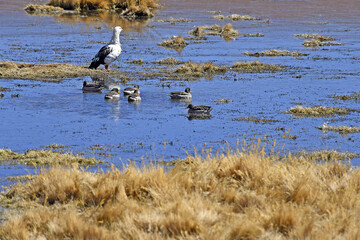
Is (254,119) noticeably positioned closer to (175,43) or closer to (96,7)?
(175,43)

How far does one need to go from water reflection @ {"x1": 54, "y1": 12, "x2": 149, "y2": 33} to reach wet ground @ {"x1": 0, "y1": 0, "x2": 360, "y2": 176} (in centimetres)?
67

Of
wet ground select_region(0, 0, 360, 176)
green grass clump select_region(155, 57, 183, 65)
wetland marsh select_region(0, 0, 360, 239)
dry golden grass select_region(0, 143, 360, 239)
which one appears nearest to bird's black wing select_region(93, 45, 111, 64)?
wetland marsh select_region(0, 0, 360, 239)

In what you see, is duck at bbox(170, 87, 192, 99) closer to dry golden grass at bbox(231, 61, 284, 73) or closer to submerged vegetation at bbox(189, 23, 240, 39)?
dry golden grass at bbox(231, 61, 284, 73)

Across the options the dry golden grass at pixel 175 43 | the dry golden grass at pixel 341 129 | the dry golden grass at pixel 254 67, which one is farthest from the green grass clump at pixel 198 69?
the dry golden grass at pixel 341 129

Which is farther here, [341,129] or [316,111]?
[316,111]

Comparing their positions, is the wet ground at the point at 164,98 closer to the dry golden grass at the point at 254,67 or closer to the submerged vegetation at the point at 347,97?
the submerged vegetation at the point at 347,97

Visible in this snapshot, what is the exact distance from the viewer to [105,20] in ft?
134

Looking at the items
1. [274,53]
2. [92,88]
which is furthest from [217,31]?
[92,88]

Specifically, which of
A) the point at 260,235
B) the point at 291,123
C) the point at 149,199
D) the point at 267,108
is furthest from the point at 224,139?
the point at 260,235

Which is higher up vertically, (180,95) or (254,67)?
(180,95)

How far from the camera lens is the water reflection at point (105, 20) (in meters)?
37.7

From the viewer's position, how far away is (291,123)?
14.2 metres

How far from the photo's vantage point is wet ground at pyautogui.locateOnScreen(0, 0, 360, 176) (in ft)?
40.7

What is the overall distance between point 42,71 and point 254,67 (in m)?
7.27
